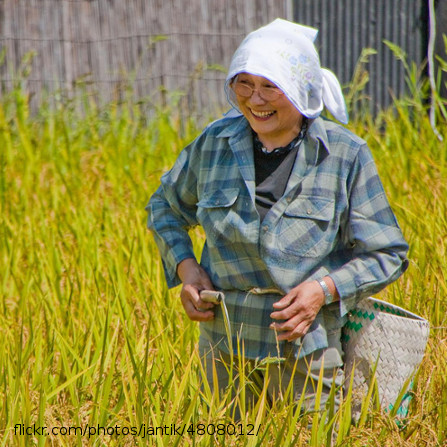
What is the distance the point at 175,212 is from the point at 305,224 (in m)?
0.46

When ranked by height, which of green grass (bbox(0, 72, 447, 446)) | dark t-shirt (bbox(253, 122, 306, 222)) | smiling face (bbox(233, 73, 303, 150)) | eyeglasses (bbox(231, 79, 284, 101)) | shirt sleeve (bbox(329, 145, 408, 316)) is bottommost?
green grass (bbox(0, 72, 447, 446))

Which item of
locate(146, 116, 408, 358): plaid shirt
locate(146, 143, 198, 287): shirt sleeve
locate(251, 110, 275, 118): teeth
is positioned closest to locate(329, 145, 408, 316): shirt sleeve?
locate(146, 116, 408, 358): plaid shirt

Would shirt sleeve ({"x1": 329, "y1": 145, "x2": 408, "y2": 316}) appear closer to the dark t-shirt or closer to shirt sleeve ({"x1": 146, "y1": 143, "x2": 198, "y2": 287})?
the dark t-shirt

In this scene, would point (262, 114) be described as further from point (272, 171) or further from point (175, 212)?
point (175, 212)

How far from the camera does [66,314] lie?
287cm

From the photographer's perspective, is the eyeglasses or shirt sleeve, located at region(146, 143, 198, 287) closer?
the eyeglasses

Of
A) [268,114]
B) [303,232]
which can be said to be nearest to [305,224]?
[303,232]

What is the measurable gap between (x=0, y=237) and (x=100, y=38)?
3295 millimetres

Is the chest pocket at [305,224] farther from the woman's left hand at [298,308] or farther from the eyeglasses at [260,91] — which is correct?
the eyeglasses at [260,91]

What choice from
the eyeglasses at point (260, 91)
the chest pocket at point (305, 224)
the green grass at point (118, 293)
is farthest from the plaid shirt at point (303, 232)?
the green grass at point (118, 293)

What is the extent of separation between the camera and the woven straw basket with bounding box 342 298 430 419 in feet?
6.86

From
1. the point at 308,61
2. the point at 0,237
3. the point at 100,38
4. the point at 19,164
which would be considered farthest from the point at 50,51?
the point at 308,61

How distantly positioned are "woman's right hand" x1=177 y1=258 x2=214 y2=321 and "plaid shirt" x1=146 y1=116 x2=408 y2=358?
38 millimetres

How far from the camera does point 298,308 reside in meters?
2.02
